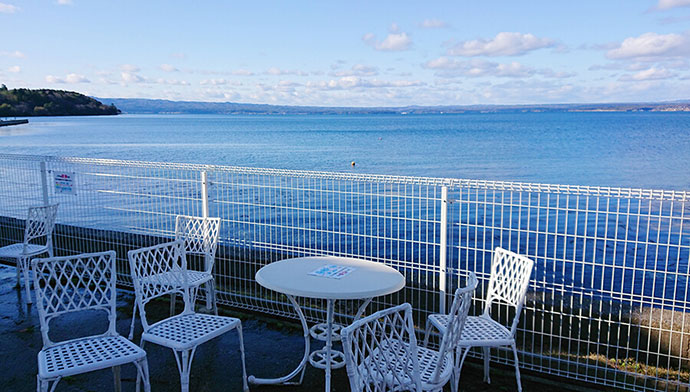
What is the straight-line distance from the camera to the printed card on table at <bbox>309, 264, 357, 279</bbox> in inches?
171

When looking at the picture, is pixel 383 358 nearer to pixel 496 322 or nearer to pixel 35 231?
pixel 496 322

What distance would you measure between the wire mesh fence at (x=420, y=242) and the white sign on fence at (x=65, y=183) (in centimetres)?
1

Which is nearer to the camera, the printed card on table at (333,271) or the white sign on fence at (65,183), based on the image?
the printed card on table at (333,271)

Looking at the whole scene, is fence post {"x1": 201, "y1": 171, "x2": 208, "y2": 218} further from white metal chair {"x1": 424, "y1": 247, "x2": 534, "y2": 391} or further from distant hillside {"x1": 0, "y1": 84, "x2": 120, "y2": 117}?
distant hillside {"x1": 0, "y1": 84, "x2": 120, "y2": 117}

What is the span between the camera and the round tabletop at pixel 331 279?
3959 mm

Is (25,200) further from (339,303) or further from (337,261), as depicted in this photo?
(337,261)

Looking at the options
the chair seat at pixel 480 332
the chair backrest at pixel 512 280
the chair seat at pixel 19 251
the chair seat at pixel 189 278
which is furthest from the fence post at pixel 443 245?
the chair seat at pixel 19 251

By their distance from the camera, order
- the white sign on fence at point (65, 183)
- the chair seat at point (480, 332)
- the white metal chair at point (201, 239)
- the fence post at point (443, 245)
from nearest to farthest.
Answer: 1. the chair seat at point (480, 332)
2. the fence post at point (443, 245)
3. the white metal chair at point (201, 239)
4. the white sign on fence at point (65, 183)

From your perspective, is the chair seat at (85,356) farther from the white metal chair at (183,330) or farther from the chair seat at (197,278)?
the chair seat at (197,278)

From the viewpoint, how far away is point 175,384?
467 cm

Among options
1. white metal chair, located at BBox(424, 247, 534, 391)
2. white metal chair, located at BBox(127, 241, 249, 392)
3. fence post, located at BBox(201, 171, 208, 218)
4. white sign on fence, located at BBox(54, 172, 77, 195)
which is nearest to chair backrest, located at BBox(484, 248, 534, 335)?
white metal chair, located at BBox(424, 247, 534, 391)

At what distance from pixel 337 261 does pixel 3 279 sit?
17.6 ft

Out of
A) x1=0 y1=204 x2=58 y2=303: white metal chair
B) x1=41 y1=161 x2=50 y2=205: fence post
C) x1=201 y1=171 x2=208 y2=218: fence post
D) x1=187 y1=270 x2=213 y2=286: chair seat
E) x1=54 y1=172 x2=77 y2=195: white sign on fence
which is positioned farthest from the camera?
x1=41 y1=161 x2=50 y2=205: fence post

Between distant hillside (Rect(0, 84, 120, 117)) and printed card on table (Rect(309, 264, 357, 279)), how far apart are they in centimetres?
11633
